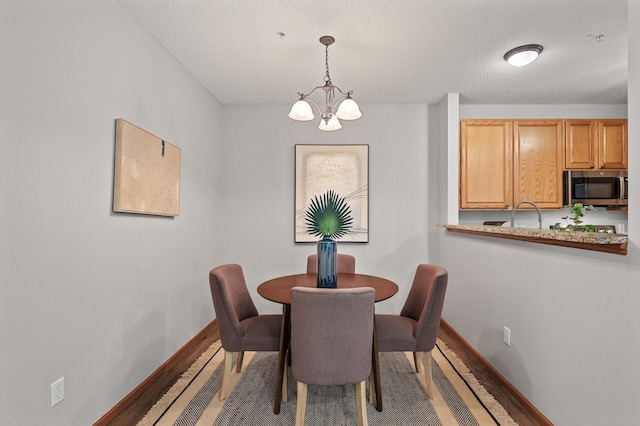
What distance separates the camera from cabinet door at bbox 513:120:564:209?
12.1 feet

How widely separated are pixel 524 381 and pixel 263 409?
1.61m

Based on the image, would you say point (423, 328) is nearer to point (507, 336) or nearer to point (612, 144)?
point (507, 336)

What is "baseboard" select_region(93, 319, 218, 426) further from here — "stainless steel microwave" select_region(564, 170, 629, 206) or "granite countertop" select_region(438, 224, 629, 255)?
"stainless steel microwave" select_region(564, 170, 629, 206)

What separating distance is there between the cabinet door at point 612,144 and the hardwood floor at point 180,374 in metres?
2.51

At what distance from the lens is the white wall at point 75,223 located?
140 cm

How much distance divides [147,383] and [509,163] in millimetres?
3912

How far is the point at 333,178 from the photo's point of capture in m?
3.92

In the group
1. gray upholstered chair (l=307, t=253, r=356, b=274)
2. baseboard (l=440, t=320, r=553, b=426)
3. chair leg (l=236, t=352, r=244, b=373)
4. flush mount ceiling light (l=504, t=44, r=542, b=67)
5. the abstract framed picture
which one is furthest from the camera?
the abstract framed picture

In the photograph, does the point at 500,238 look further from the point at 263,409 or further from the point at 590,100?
the point at 590,100

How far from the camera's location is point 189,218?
3.13 m

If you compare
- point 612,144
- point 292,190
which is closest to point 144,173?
point 292,190

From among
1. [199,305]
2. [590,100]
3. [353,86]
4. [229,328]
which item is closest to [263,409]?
[229,328]

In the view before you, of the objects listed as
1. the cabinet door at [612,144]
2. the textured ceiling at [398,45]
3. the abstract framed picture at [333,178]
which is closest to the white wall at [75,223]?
the textured ceiling at [398,45]

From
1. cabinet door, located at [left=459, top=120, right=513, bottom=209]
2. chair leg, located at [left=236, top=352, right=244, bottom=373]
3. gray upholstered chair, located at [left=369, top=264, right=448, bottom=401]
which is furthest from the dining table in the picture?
cabinet door, located at [left=459, top=120, right=513, bottom=209]
